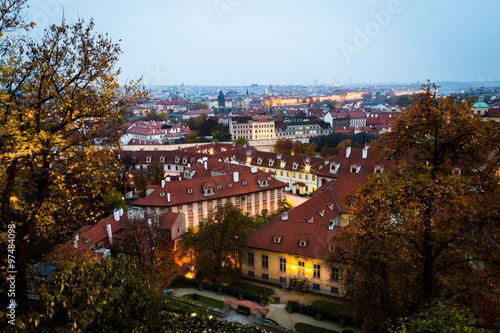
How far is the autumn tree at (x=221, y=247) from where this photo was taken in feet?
85.2

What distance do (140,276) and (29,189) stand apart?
4787 millimetres

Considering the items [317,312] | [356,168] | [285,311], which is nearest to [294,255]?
[285,311]

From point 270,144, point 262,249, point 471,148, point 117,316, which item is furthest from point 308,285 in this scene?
point 270,144

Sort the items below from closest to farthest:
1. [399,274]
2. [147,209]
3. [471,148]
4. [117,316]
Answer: [117,316]
[471,148]
[399,274]
[147,209]

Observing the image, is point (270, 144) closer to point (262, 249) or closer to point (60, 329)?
point (262, 249)

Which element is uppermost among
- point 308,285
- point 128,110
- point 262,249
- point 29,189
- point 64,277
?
point 128,110

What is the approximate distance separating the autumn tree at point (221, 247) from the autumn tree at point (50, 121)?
1519cm

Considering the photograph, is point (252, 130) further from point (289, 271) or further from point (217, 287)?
point (217, 287)

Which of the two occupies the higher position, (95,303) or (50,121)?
(50,121)

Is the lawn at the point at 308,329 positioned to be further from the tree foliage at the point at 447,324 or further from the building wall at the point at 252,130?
the building wall at the point at 252,130

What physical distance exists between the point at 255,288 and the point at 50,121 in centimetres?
2076

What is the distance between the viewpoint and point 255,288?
1061 inches

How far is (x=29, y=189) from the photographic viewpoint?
1127 centimetres

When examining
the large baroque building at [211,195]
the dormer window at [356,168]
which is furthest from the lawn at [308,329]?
the dormer window at [356,168]
